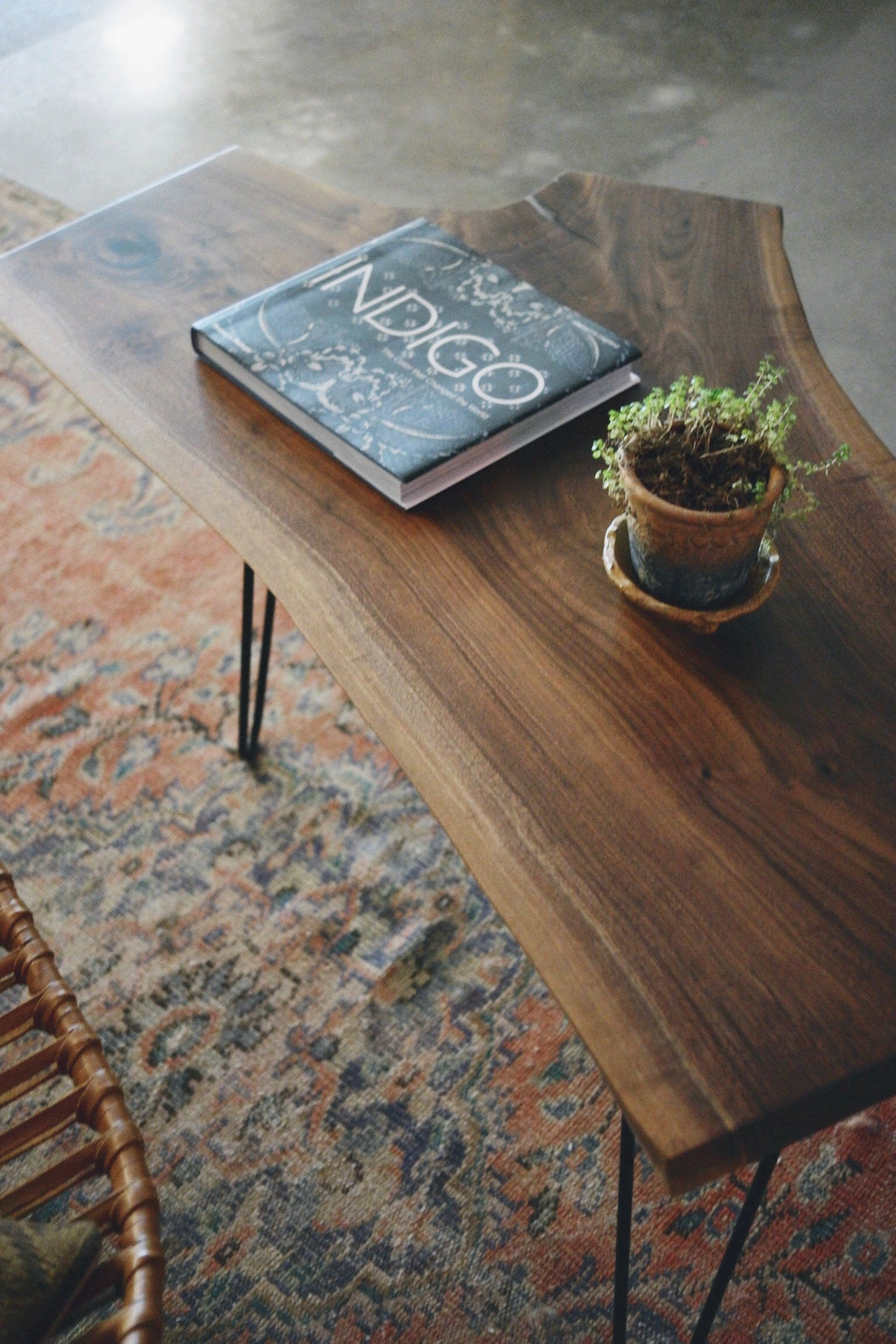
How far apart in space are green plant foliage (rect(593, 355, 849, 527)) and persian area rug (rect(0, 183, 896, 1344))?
71cm

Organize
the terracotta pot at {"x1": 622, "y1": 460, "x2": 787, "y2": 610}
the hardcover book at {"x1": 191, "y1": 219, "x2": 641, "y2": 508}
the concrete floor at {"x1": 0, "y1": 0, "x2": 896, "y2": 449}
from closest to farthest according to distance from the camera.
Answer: the terracotta pot at {"x1": 622, "y1": 460, "x2": 787, "y2": 610} → the hardcover book at {"x1": 191, "y1": 219, "x2": 641, "y2": 508} → the concrete floor at {"x1": 0, "y1": 0, "x2": 896, "y2": 449}

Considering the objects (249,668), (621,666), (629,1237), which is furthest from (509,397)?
(629,1237)

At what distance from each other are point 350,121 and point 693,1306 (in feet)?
9.19

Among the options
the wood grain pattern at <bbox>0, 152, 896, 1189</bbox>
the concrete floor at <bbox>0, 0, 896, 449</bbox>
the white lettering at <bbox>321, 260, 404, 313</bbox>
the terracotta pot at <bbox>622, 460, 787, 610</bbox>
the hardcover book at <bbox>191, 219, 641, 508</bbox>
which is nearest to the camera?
the wood grain pattern at <bbox>0, 152, 896, 1189</bbox>

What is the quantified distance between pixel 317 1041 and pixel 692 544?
0.77m

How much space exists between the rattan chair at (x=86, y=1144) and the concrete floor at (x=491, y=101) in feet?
6.11

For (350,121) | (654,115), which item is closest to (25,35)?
(350,121)

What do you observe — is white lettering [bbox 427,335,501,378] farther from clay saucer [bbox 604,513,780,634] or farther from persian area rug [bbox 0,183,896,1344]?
persian area rug [bbox 0,183,896,1344]

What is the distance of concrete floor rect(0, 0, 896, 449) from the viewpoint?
253cm

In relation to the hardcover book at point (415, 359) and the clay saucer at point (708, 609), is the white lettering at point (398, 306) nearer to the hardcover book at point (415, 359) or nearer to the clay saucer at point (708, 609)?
the hardcover book at point (415, 359)

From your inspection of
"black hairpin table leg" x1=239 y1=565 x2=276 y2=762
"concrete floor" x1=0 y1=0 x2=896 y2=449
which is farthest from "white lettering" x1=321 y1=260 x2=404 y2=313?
"concrete floor" x1=0 y1=0 x2=896 y2=449

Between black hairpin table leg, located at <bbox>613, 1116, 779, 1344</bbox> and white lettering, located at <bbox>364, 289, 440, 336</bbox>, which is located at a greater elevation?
white lettering, located at <bbox>364, 289, 440, 336</bbox>

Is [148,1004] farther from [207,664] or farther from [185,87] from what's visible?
[185,87]

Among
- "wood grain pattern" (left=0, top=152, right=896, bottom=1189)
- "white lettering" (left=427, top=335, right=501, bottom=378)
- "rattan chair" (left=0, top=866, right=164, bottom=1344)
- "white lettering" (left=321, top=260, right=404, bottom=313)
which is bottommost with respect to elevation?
"rattan chair" (left=0, top=866, right=164, bottom=1344)
